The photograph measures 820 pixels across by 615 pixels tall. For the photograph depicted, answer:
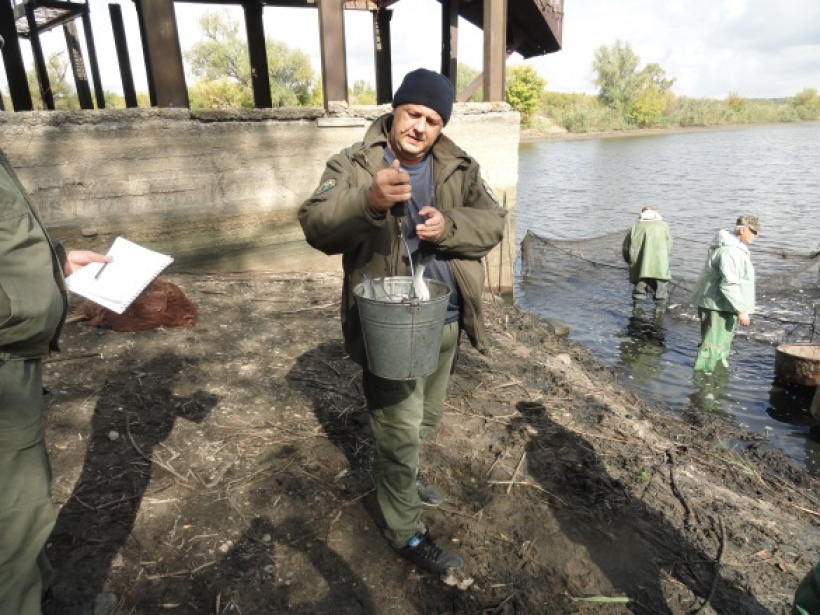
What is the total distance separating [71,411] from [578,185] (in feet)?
85.6

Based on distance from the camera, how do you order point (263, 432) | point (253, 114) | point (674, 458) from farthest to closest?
point (253, 114), point (674, 458), point (263, 432)

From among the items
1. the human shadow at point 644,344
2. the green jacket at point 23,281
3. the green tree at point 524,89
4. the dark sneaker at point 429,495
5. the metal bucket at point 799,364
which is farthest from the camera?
the green tree at point 524,89

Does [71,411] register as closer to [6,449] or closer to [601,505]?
[6,449]

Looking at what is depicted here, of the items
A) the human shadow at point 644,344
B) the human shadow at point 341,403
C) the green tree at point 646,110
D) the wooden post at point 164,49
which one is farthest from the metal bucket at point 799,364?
the green tree at point 646,110

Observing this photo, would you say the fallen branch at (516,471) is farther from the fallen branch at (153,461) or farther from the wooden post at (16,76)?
the wooden post at (16,76)

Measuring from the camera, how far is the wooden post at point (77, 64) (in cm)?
1104

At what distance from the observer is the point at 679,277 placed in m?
10.3

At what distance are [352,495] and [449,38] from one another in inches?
365

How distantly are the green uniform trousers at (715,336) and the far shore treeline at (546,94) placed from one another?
30559mm

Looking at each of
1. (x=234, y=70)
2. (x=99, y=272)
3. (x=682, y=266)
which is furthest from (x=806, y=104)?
(x=99, y=272)

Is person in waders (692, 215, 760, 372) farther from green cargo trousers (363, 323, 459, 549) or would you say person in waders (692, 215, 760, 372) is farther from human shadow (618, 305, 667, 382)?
green cargo trousers (363, 323, 459, 549)

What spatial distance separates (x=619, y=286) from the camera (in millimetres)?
11242

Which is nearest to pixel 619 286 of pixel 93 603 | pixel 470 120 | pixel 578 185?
pixel 470 120

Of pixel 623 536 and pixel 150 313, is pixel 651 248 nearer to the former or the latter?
pixel 623 536
